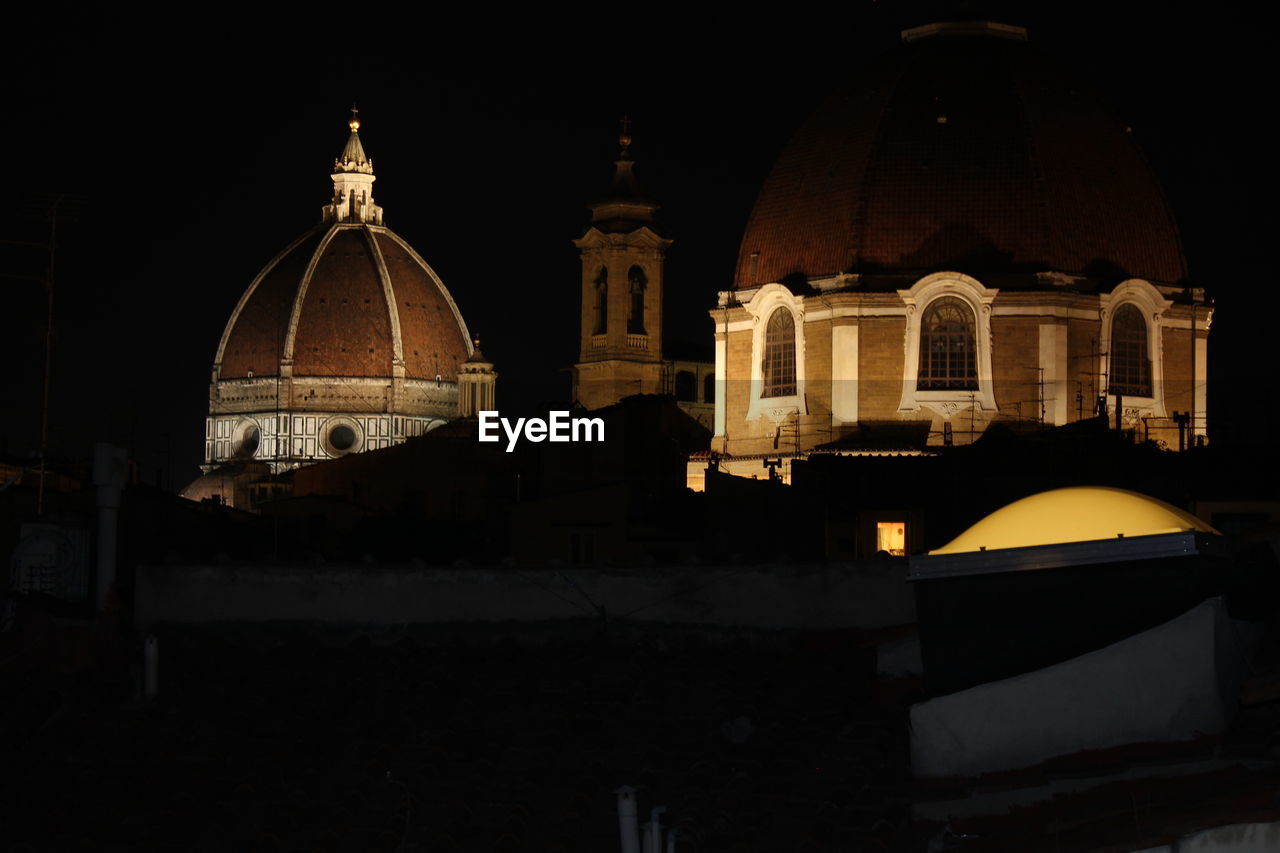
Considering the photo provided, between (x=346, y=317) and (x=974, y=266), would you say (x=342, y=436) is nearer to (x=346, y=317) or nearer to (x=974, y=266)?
(x=346, y=317)

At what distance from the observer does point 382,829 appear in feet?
59.7

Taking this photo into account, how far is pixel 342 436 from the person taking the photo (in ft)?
378

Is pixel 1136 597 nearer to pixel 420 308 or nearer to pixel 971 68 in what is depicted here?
pixel 971 68

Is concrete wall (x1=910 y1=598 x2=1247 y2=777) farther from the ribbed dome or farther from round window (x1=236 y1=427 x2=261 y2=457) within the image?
round window (x1=236 y1=427 x2=261 y2=457)

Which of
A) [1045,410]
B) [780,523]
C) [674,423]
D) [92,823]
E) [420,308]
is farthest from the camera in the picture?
[420,308]

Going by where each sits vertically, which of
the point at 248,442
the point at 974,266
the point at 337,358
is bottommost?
the point at 974,266

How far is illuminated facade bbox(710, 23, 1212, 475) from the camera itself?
4166 centimetres

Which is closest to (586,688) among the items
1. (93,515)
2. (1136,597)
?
(1136,597)

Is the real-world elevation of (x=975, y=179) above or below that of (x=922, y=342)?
above

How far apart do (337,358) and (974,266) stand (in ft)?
253

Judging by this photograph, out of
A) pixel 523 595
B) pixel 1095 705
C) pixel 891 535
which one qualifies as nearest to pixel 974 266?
pixel 891 535

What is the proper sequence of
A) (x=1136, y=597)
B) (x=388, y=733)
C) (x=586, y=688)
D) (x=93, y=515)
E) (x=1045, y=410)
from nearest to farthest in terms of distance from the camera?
(x=1136, y=597), (x=388, y=733), (x=586, y=688), (x=93, y=515), (x=1045, y=410)

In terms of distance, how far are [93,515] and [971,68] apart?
19.8m

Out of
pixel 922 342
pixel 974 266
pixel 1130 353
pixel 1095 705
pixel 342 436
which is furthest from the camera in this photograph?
pixel 342 436
